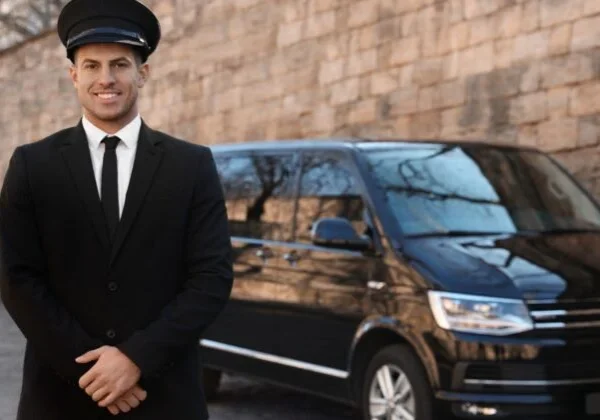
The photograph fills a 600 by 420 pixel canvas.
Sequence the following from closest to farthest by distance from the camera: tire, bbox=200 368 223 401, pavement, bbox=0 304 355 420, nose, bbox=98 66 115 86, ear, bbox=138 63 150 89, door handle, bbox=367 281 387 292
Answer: nose, bbox=98 66 115 86 < ear, bbox=138 63 150 89 < door handle, bbox=367 281 387 292 < pavement, bbox=0 304 355 420 < tire, bbox=200 368 223 401

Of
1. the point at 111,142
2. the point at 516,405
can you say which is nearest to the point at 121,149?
the point at 111,142

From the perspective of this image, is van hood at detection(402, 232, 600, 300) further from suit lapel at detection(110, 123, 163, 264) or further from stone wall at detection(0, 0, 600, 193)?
stone wall at detection(0, 0, 600, 193)

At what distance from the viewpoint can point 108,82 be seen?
3275 mm

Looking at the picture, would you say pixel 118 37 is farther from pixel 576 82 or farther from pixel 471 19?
pixel 471 19

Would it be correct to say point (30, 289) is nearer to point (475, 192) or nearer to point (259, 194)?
point (475, 192)

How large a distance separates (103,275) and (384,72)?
14223 millimetres

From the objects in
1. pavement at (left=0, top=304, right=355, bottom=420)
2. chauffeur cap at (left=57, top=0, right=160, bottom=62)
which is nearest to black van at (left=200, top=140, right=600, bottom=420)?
pavement at (left=0, top=304, right=355, bottom=420)

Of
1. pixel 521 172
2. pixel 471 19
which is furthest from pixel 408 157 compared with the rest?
pixel 471 19

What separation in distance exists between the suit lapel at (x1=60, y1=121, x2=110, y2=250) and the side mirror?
4.42 m

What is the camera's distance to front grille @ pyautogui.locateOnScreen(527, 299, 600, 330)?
696 cm

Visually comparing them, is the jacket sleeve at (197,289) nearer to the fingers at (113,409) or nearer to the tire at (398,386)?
the fingers at (113,409)

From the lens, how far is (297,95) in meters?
19.8

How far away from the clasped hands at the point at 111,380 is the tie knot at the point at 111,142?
47 centimetres

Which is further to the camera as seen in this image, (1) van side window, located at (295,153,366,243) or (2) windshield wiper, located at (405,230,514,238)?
(1) van side window, located at (295,153,366,243)
